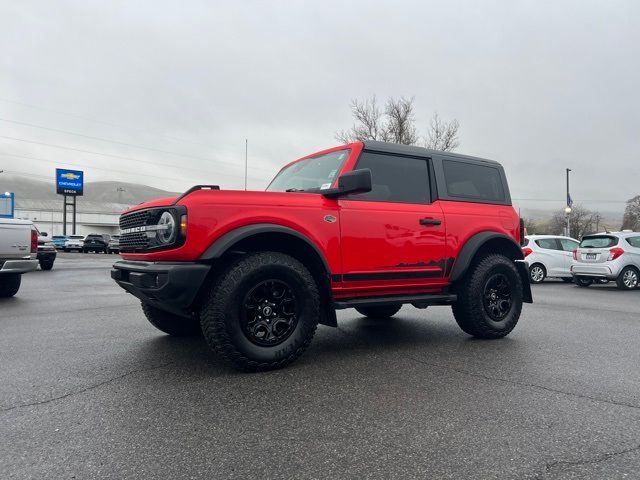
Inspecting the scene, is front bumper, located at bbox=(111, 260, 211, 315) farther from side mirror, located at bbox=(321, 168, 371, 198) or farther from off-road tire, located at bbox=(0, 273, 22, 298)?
off-road tire, located at bbox=(0, 273, 22, 298)

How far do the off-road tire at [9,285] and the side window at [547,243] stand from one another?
13.5 meters

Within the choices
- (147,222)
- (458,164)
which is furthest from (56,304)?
(458,164)

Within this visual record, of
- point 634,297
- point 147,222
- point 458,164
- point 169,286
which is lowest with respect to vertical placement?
point 634,297

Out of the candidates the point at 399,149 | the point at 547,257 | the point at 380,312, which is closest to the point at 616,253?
the point at 547,257

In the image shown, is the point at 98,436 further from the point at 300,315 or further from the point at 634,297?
the point at 634,297

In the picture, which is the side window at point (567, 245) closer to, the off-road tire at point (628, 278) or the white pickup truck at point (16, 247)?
the off-road tire at point (628, 278)

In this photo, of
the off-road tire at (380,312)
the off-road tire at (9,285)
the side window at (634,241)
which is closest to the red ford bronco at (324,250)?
the off-road tire at (380,312)

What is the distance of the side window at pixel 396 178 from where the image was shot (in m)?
4.68

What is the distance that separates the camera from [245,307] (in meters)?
3.74

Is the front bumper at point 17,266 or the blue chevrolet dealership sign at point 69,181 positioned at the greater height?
the blue chevrolet dealership sign at point 69,181

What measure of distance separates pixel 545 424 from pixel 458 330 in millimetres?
3044

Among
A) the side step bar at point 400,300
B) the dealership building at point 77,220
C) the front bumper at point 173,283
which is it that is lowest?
the side step bar at point 400,300

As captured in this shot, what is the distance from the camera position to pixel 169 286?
3512mm

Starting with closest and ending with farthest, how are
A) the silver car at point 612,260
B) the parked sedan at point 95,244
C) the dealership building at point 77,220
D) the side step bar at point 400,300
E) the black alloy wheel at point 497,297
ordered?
the side step bar at point 400,300 → the black alloy wheel at point 497,297 → the silver car at point 612,260 → the parked sedan at point 95,244 → the dealership building at point 77,220
